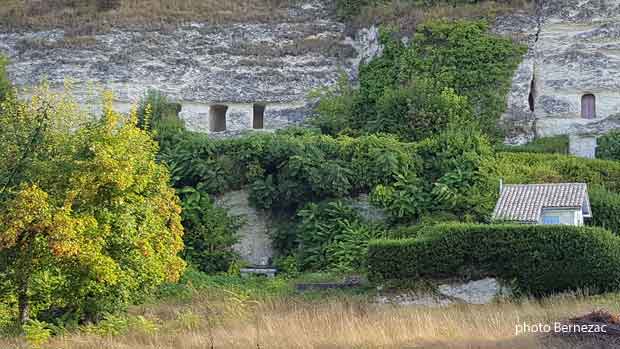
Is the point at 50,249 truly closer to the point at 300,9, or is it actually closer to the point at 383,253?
the point at 383,253

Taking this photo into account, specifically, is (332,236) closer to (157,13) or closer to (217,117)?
(217,117)

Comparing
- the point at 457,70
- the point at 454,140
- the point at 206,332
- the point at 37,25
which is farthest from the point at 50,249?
the point at 37,25

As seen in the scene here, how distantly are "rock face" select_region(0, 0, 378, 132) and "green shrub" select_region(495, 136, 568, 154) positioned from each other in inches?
298

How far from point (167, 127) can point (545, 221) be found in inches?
531

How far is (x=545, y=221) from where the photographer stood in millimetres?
29844

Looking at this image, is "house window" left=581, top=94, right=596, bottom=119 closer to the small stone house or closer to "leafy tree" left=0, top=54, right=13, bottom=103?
the small stone house

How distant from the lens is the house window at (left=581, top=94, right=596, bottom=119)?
39625 mm

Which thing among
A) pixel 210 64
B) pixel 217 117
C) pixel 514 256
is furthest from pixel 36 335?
pixel 210 64

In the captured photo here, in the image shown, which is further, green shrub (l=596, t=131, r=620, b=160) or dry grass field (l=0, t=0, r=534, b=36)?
dry grass field (l=0, t=0, r=534, b=36)

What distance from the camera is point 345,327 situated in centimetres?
2091

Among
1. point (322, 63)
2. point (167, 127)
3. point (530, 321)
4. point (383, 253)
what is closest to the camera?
point (530, 321)

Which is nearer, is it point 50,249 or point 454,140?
point 50,249

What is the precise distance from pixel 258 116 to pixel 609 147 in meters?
12.8

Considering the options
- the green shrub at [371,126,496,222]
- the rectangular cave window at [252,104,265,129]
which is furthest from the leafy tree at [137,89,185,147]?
the green shrub at [371,126,496,222]
